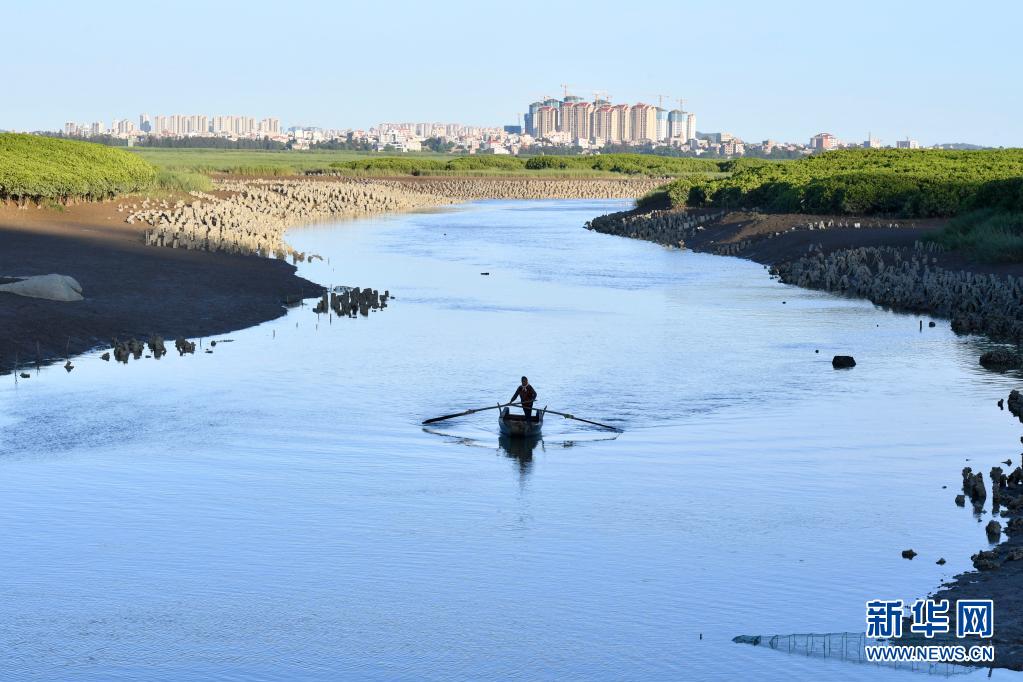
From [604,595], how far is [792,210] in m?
68.4

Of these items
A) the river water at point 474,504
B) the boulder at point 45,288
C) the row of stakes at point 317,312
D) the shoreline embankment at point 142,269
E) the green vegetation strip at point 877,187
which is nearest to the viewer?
the river water at point 474,504

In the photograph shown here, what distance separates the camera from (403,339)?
126 ft

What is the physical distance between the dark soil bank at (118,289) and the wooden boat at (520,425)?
12.4m

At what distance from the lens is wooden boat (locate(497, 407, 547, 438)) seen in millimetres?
24656

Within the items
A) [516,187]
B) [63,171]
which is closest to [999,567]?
[63,171]

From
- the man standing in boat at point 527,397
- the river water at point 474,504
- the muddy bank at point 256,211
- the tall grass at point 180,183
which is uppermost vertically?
the tall grass at point 180,183

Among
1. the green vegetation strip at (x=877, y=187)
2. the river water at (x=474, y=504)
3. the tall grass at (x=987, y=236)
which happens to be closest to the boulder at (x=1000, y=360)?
the river water at (x=474, y=504)

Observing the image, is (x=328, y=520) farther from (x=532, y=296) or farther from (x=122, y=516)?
(x=532, y=296)

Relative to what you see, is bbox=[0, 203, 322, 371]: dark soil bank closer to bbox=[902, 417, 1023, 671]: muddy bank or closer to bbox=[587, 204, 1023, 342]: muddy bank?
bbox=[587, 204, 1023, 342]: muddy bank

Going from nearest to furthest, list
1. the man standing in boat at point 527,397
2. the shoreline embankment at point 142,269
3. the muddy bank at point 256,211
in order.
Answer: the man standing in boat at point 527,397 < the shoreline embankment at point 142,269 < the muddy bank at point 256,211

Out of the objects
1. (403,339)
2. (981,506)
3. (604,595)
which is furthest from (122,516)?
(403,339)

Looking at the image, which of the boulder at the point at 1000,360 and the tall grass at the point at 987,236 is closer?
the boulder at the point at 1000,360

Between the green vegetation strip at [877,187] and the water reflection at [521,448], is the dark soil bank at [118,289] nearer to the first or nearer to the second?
the water reflection at [521,448]

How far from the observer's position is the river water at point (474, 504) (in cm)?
1467
